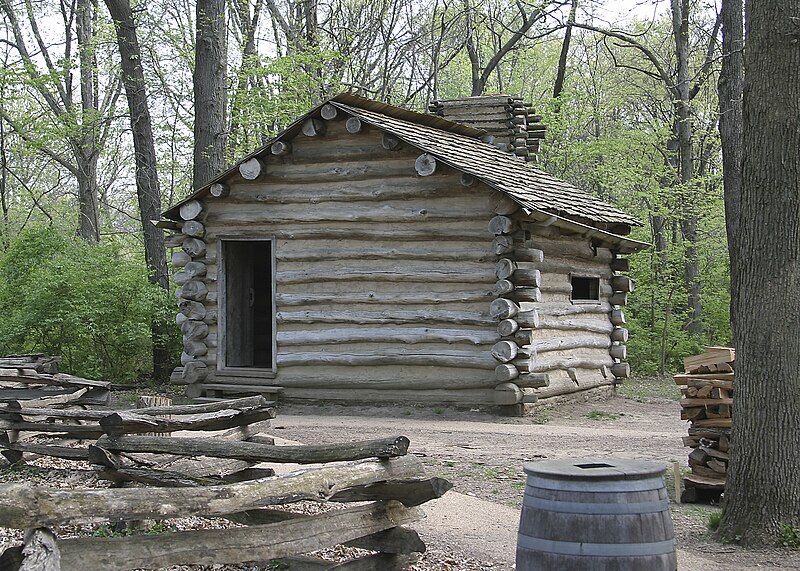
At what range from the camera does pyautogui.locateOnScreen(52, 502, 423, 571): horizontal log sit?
166 inches

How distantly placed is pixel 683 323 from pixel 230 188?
13.5 metres

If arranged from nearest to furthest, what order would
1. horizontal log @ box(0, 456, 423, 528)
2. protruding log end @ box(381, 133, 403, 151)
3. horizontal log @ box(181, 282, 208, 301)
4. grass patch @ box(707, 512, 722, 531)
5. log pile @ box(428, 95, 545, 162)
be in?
horizontal log @ box(0, 456, 423, 528)
grass patch @ box(707, 512, 722, 531)
protruding log end @ box(381, 133, 403, 151)
horizontal log @ box(181, 282, 208, 301)
log pile @ box(428, 95, 545, 162)

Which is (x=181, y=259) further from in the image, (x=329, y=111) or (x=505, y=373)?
(x=505, y=373)

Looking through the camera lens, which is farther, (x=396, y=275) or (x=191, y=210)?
(x=191, y=210)

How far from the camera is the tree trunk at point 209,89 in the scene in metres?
17.8

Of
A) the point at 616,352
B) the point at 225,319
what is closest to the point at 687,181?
the point at 616,352

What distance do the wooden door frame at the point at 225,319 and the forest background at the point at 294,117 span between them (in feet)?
10.5

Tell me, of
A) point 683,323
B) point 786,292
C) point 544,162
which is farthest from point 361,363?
point 544,162

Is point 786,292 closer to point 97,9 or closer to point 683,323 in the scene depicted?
point 683,323

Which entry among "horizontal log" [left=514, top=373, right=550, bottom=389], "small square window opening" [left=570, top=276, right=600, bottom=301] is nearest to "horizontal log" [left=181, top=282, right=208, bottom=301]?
"horizontal log" [left=514, top=373, right=550, bottom=389]

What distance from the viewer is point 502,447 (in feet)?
34.8

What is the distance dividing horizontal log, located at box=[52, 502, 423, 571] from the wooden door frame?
29.1 feet

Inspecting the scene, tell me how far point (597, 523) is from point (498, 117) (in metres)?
14.9

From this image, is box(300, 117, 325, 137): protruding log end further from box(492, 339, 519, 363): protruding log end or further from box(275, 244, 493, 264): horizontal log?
box(492, 339, 519, 363): protruding log end
